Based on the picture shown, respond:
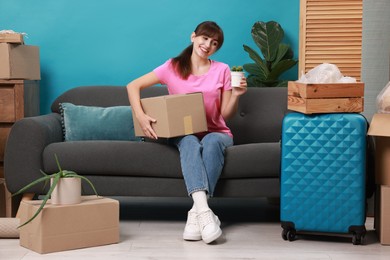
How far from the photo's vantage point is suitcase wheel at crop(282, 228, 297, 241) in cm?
307

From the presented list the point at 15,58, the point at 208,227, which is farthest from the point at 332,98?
the point at 15,58

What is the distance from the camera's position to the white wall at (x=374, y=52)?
3664 mm

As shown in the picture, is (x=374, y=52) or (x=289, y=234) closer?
(x=289, y=234)

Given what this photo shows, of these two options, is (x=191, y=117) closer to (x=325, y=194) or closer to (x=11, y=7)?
(x=325, y=194)

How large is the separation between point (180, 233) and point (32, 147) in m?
0.84

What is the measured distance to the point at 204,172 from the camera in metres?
3.13

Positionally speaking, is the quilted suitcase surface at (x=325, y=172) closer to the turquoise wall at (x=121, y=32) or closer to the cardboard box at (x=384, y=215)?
the cardboard box at (x=384, y=215)

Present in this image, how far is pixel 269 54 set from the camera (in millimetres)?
4316

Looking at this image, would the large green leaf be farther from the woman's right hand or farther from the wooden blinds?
the woman's right hand

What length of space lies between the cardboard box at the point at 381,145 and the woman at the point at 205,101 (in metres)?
0.65

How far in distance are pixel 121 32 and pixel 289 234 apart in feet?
6.46

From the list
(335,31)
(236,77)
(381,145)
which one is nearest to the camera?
(381,145)

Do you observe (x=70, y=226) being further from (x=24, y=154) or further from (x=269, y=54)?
(x=269, y=54)

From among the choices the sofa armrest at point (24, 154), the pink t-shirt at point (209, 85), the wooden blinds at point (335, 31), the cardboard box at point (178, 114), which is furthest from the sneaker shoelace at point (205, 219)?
the wooden blinds at point (335, 31)
